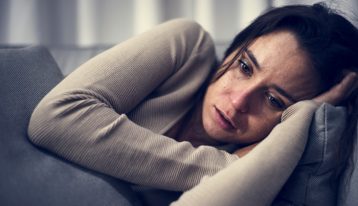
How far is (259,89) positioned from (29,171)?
21.6 inches

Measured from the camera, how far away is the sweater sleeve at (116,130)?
78 centimetres

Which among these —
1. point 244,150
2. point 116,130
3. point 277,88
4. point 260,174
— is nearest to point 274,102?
point 277,88

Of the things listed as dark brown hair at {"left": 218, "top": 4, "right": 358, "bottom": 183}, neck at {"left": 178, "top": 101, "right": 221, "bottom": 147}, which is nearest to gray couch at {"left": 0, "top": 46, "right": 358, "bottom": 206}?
dark brown hair at {"left": 218, "top": 4, "right": 358, "bottom": 183}

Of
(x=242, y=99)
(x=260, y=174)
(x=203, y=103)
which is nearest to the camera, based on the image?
(x=260, y=174)

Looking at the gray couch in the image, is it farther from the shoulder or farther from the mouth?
the shoulder

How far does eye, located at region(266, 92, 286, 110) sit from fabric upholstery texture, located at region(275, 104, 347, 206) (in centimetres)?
14

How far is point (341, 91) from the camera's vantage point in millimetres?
989

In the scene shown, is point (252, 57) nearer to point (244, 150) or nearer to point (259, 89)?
point (259, 89)

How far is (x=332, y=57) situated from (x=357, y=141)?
0.23 m

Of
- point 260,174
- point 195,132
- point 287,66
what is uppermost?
point 287,66

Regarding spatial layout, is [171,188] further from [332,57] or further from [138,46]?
[332,57]

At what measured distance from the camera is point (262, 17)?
3.67 feet

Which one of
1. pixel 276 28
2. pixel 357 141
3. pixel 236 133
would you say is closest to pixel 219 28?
pixel 276 28

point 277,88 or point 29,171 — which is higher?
point 277,88
